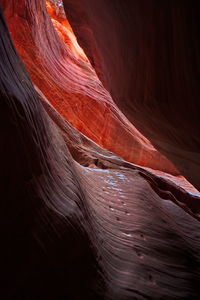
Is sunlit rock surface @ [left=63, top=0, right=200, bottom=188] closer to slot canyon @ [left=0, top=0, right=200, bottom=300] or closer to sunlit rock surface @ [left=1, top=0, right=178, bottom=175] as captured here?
slot canyon @ [left=0, top=0, right=200, bottom=300]

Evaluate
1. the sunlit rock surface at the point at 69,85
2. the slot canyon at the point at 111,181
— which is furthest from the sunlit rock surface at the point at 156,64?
the sunlit rock surface at the point at 69,85

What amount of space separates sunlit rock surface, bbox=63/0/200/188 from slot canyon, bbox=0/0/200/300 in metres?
0.01

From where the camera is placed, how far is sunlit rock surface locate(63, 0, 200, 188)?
2.55m

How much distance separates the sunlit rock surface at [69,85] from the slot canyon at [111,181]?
2269 millimetres

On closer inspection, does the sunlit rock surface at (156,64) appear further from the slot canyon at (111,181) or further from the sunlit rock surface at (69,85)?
the sunlit rock surface at (69,85)

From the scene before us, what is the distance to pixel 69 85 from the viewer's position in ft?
27.1

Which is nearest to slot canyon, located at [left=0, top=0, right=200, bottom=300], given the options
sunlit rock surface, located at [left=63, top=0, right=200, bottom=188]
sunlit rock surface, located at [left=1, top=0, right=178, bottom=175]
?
sunlit rock surface, located at [left=63, top=0, right=200, bottom=188]

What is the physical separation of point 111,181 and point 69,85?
510 centimetres

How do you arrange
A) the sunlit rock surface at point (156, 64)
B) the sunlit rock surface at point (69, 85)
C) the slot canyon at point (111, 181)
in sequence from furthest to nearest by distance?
the sunlit rock surface at point (69, 85), the sunlit rock surface at point (156, 64), the slot canyon at point (111, 181)

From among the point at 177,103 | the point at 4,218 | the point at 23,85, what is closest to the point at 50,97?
the point at 177,103

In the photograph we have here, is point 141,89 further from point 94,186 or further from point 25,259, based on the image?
point 25,259

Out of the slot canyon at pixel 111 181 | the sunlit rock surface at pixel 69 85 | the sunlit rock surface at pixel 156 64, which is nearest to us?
the slot canyon at pixel 111 181

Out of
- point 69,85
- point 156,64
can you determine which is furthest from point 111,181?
point 69,85

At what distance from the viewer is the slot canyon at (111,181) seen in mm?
1511
